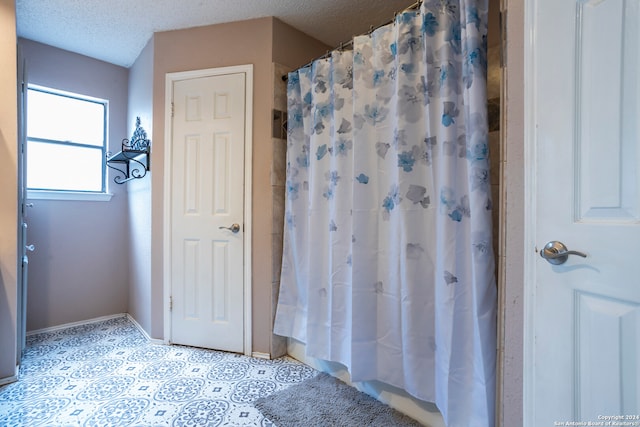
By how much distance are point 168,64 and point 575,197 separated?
2.59 metres

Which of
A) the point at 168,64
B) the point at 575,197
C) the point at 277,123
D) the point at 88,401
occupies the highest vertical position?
the point at 168,64

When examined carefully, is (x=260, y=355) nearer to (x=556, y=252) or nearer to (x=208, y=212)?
(x=208, y=212)

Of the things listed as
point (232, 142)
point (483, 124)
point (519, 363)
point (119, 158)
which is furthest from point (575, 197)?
point (119, 158)

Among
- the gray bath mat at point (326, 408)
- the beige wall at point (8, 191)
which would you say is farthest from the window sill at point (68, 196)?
the gray bath mat at point (326, 408)

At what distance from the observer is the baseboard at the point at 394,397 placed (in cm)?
138

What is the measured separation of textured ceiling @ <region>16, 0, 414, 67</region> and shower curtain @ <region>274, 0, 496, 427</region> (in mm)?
534

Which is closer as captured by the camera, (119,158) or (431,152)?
(431,152)

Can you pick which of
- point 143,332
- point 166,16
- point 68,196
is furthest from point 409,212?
point 68,196

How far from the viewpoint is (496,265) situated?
1.18m

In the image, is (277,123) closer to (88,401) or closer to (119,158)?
(119,158)

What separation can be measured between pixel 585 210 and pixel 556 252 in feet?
0.43

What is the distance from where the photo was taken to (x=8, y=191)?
5.57 feet

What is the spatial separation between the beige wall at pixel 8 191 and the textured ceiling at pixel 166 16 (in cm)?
46

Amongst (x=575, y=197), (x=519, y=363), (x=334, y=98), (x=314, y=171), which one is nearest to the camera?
(x=575, y=197)
